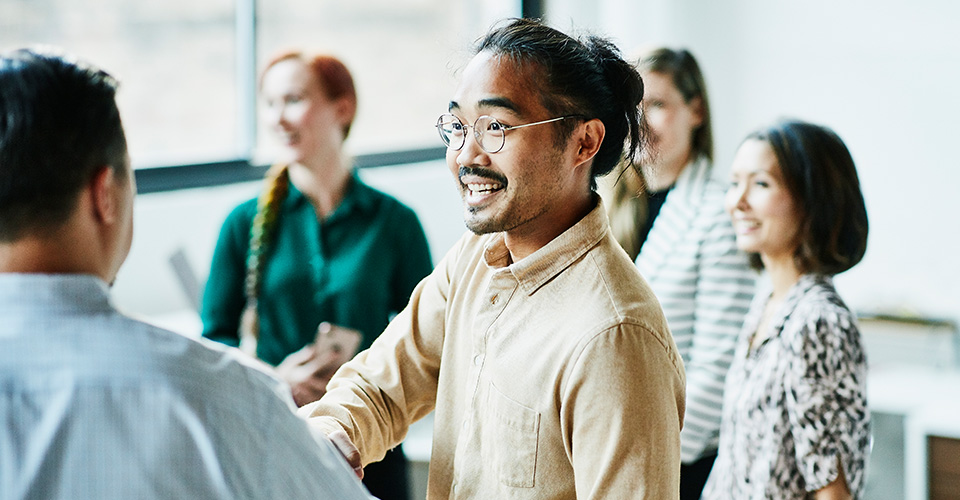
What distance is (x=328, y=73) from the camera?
96.4 inches

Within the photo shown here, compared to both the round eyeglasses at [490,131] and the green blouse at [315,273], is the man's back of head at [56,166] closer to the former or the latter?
the round eyeglasses at [490,131]

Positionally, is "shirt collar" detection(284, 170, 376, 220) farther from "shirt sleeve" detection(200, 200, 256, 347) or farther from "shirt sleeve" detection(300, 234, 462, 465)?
"shirt sleeve" detection(300, 234, 462, 465)

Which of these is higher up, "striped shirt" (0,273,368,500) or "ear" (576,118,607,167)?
"ear" (576,118,607,167)

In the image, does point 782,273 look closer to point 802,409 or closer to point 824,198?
point 824,198

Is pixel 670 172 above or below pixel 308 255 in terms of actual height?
above

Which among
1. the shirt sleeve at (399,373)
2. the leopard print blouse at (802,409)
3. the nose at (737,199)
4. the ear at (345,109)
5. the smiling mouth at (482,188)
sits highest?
the ear at (345,109)

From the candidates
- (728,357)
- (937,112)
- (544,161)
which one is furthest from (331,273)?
(937,112)

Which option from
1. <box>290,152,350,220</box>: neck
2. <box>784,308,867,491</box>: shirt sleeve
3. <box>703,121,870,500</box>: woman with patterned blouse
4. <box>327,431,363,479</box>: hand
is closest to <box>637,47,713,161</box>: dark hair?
<box>703,121,870,500</box>: woman with patterned blouse

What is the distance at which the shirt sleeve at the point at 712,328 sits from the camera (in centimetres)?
210

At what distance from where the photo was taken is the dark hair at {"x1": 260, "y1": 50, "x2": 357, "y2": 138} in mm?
2438

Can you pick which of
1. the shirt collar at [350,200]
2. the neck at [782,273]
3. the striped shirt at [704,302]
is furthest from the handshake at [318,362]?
the neck at [782,273]

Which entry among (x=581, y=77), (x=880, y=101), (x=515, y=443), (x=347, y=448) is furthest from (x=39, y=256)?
(x=880, y=101)

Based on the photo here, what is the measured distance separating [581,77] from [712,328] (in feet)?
3.10

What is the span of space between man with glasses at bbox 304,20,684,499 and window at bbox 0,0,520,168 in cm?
142
